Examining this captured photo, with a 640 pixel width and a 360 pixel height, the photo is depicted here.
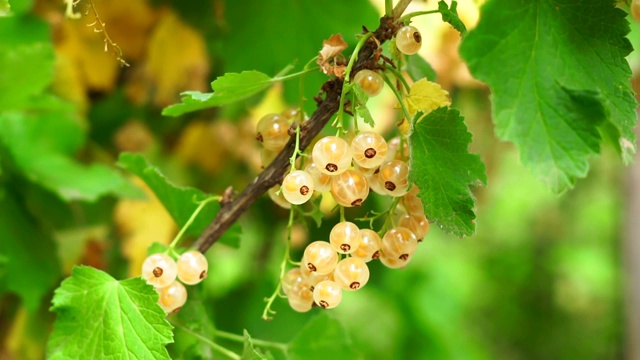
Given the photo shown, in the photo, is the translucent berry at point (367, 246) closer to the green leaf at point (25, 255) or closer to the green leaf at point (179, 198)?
the green leaf at point (179, 198)

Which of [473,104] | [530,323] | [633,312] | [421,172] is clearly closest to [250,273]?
[473,104]

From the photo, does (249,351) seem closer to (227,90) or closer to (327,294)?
(327,294)

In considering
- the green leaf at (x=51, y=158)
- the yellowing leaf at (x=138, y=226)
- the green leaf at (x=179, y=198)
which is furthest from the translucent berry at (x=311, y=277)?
the yellowing leaf at (x=138, y=226)

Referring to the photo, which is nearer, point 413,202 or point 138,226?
point 413,202

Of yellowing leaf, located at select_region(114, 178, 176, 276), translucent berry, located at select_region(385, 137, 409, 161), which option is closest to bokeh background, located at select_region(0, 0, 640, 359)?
yellowing leaf, located at select_region(114, 178, 176, 276)

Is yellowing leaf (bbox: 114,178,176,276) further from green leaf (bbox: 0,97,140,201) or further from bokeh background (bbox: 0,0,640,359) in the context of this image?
green leaf (bbox: 0,97,140,201)

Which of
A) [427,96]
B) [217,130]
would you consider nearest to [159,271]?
[427,96]
